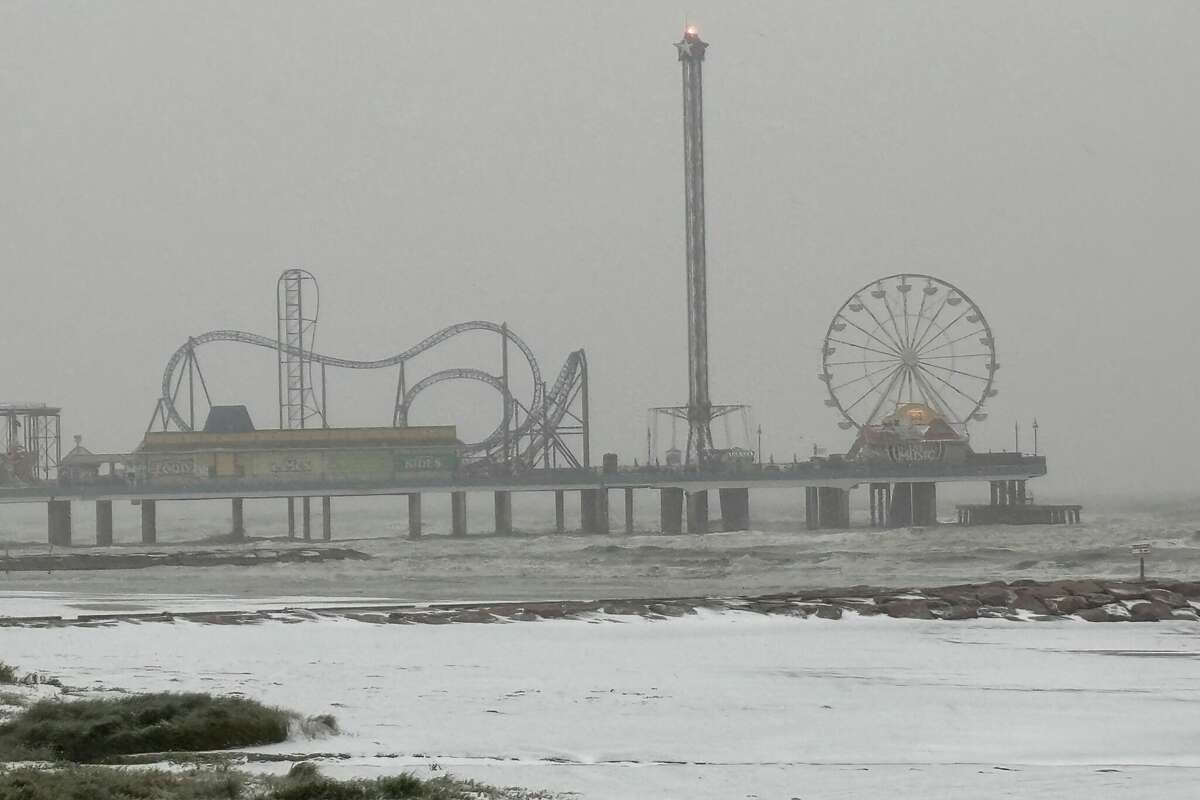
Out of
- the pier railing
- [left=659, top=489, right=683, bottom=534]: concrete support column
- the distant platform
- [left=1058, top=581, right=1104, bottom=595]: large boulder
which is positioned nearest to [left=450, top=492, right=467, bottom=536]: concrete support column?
the pier railing

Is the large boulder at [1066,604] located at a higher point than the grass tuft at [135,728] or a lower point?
lower

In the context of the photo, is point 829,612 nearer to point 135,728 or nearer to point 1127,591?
point 1127,591

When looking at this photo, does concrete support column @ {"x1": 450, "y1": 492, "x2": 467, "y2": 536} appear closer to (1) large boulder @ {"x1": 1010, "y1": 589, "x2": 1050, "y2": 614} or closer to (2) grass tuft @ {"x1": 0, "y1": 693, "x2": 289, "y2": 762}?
(1) large boulder @ {"x1": 1010, "y1": 589, "x2": 1050, "y2": 614}

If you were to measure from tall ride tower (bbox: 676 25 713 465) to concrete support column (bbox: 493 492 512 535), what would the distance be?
1142cm

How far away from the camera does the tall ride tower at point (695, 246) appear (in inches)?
3730

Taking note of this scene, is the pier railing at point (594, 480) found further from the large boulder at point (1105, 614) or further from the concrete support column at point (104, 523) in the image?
the large boulder at point (1105, 614)

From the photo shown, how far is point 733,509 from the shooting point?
88.9 m

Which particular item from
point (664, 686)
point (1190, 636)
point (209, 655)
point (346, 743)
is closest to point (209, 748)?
point (346, 743)

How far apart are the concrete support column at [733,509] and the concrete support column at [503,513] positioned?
11.4m

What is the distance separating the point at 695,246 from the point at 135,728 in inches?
3326

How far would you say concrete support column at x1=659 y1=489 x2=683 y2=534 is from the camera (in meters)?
88.2

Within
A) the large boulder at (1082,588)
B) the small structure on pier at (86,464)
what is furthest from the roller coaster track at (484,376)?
the large boulder at (1082,588)

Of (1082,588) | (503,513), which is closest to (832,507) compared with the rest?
(503,513)

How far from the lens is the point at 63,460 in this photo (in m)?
95.4
